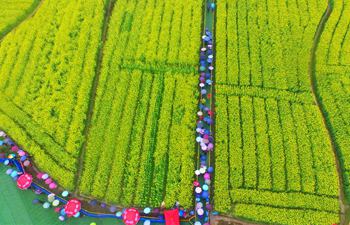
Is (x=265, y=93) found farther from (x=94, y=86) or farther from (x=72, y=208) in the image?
(x=72, y=208)

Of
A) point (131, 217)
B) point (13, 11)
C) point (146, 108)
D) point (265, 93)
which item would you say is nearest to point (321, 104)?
point (265, 93)

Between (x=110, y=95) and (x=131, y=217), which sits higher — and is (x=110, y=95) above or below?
above

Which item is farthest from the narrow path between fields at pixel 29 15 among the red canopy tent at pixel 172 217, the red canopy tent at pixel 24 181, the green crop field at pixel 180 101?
the red canopy tent at pixel 172 217

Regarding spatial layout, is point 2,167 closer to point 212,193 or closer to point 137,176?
point 137,176

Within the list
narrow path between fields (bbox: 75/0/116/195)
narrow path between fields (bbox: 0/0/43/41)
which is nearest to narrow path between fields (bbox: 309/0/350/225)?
narrow path between fields (bbox: 75/0/116/195)

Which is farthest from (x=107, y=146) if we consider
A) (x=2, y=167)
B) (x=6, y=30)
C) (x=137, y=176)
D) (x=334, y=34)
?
(x=334, y=34)

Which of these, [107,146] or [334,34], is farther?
[334,34]

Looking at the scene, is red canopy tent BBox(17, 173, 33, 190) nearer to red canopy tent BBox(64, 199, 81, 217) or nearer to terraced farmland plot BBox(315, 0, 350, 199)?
red canopy tent BBox(64, 199, 81, 217)
